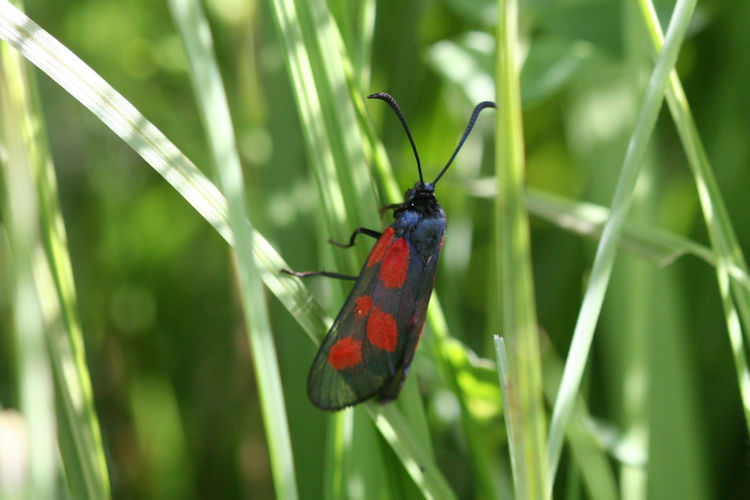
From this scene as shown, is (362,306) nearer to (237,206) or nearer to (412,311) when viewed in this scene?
(412,311)

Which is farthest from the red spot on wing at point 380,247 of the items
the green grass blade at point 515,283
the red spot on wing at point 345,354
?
the green grass blade at point 515,283

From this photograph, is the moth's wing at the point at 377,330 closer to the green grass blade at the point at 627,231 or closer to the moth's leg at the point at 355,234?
the moth's leg at the point at 355,234

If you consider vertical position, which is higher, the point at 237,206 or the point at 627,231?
the point at 627,231

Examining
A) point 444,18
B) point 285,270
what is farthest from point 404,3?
point 285,270

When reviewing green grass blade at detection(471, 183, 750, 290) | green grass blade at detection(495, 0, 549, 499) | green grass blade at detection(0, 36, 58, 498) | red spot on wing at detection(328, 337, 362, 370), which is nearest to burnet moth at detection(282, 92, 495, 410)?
red spot on wing at detection(328, 337, 362, 370)

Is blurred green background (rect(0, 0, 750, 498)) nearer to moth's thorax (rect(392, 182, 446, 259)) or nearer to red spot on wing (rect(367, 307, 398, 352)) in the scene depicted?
moth's thorax (rect(392, 182, 446, 259))

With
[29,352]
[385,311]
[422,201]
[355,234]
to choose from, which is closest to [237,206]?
[29,352]
